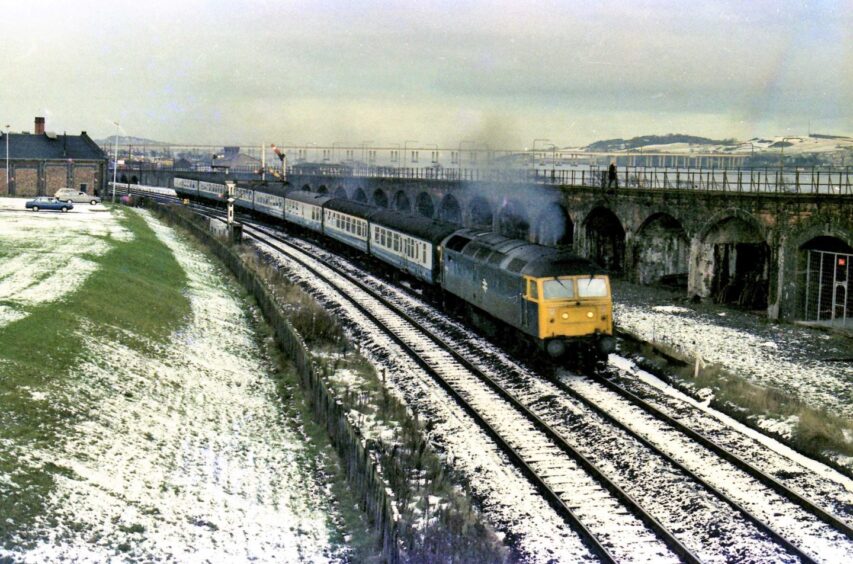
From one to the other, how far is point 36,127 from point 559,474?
3599 inches

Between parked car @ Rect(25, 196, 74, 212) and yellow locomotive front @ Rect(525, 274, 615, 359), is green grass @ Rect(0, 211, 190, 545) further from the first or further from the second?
parked car @ Rect(25, 196, 74, 212)

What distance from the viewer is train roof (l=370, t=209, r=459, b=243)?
103 feet

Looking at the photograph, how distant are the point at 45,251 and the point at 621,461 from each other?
90.4 feet

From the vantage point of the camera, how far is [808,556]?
38.2 ft

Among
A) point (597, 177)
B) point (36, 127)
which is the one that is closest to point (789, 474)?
point (597, 177)

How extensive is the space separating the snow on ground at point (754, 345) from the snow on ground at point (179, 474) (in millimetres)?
12261

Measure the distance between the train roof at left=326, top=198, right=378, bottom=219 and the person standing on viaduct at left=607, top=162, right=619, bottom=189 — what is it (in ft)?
38.1

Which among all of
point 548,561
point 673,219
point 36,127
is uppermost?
point 36,127

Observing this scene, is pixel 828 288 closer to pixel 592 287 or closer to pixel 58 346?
pixel 592 287

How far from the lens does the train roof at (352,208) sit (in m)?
42.9

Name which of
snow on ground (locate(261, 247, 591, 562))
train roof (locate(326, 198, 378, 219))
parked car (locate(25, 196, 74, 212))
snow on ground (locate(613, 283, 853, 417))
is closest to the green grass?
snow on ground (locate(261, 247, 591, 562))

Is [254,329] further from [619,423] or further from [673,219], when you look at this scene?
[673,219]

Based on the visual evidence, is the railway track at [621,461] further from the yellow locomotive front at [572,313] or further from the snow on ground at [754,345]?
the snow on ground at [754,345]

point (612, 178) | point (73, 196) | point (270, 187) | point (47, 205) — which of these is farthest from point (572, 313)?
point (73, 196)
